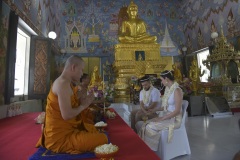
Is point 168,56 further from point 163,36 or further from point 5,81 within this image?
point 5,81

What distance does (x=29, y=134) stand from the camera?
7.55 feet

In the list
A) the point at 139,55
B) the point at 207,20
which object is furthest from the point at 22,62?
the point at 207,20

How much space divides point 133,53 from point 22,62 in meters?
4.52

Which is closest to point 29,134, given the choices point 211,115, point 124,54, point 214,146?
point 214,146

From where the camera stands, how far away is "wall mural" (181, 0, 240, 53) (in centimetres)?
776

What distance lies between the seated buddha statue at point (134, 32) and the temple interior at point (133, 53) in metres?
0.05

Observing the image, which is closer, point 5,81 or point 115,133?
point 115,133

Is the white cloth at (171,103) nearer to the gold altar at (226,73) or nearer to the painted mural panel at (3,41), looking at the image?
the painted mural panel at (3,41)

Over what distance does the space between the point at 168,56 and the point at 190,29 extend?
83.1 inches

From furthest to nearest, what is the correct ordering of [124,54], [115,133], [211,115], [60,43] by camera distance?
[60,43] → [124,54] → [211,115] → [115,133]

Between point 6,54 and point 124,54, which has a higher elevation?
point 124,54

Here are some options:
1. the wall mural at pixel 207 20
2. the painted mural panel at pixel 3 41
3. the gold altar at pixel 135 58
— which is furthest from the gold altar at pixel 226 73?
the painted mural panel at pixel 3 41

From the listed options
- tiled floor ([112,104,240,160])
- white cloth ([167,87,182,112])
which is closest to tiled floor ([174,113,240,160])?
tiled floor ([112,104,240,160])

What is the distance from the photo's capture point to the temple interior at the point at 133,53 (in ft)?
11.9
